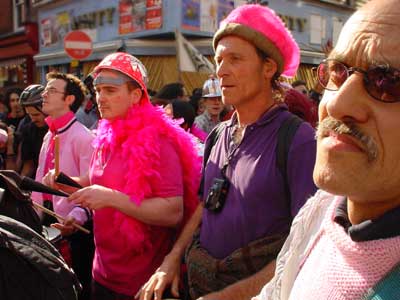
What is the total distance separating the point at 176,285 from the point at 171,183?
22.4 inches

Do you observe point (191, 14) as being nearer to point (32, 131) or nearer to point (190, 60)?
point (190, 60)

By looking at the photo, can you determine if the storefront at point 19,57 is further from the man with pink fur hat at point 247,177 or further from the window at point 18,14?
the man with pink fur hat at point 247,177

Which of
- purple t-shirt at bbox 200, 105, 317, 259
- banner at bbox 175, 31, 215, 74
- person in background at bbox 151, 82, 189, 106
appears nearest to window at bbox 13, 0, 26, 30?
banner at bbox 175, 31, 215, 74

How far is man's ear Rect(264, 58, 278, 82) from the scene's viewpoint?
209 cm

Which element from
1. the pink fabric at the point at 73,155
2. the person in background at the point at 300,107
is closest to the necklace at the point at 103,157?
the pink fabric at the point at 73,155

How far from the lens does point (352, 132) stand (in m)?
1.07

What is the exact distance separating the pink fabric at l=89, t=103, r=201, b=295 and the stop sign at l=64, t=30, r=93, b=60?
5.57 m

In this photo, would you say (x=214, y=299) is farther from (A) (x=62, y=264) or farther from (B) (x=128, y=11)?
(B) (x=128, y=11)

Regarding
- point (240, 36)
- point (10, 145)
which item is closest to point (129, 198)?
point (240, 36)

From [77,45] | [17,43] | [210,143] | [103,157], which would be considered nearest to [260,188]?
[210,143]

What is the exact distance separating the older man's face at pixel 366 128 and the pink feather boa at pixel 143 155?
1.46 meters

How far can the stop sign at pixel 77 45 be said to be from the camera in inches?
309

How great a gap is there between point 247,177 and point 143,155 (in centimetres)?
76

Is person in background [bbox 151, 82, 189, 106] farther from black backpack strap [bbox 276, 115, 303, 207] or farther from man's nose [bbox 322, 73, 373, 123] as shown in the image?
man's nose [bbox 322, 73, 373, 123]
